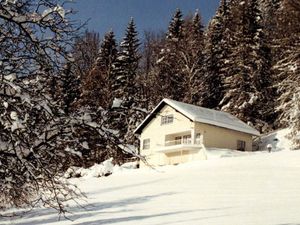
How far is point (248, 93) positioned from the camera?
48594mm

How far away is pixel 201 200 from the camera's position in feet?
56.9

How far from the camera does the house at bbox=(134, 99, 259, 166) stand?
43.0 m

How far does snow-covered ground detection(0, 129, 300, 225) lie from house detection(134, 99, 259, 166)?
1458cm

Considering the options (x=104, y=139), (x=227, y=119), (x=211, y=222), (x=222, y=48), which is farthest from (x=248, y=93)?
(x=104, y=139)

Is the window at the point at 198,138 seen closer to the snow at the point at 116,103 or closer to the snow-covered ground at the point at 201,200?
the snow-covered ground at the point at 201,200

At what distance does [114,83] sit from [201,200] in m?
33.1

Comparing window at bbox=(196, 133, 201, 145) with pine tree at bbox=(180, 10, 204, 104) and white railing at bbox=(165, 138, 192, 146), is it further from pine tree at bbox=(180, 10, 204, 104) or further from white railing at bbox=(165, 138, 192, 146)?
pine tree at bbox=(180, 10, 204, 104)

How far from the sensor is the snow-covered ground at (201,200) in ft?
45.1

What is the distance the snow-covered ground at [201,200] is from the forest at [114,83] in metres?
1.53

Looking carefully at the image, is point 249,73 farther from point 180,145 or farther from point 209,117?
point 180,145

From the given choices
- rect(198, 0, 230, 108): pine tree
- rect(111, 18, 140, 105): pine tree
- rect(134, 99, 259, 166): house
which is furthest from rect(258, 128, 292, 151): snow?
rect(111, 18, 140, 105): pine tree

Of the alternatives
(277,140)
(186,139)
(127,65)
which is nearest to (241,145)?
(277,140)

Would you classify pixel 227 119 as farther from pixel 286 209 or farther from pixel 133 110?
pixel 133 110

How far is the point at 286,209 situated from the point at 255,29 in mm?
40027
